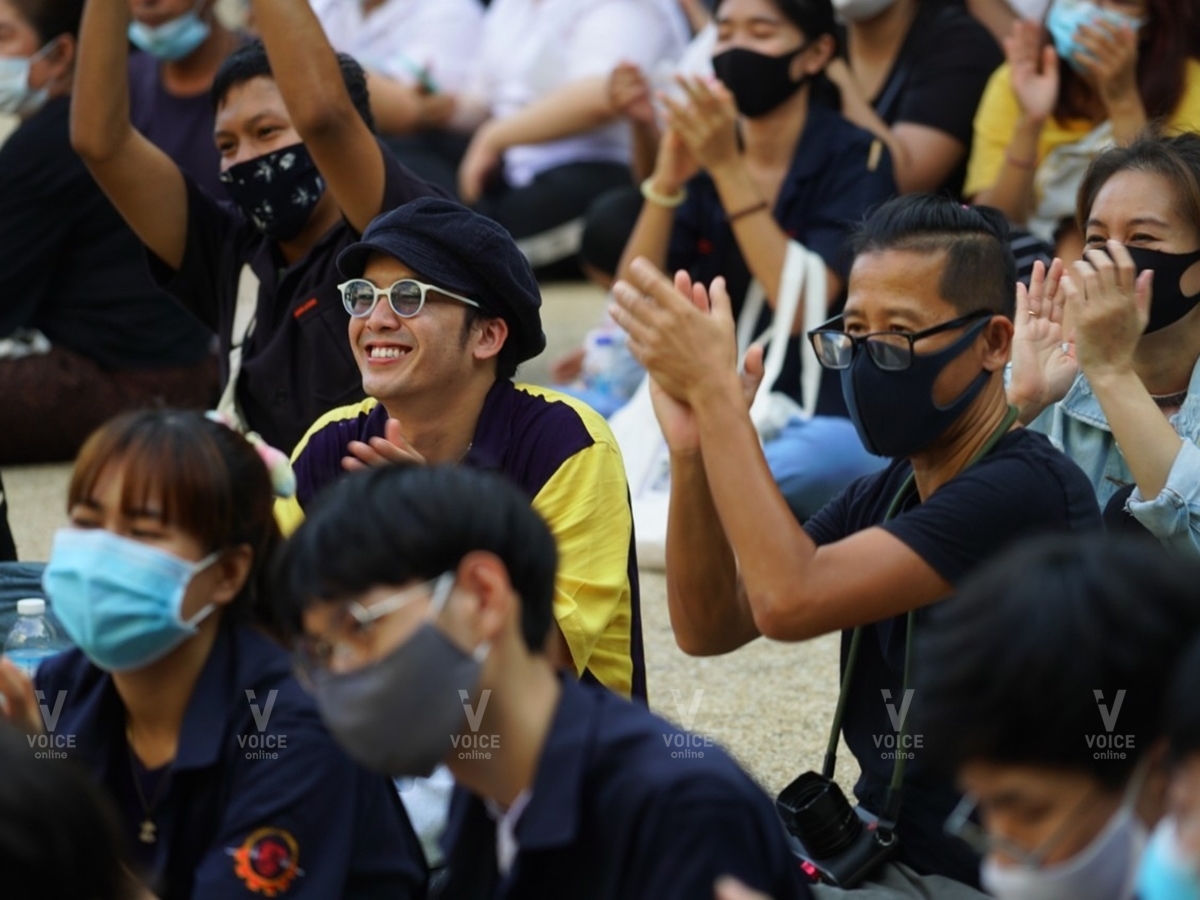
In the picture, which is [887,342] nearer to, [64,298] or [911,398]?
[911,398]

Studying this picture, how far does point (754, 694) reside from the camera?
430 centimetres

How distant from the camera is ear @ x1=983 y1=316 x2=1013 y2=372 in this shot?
2828mm

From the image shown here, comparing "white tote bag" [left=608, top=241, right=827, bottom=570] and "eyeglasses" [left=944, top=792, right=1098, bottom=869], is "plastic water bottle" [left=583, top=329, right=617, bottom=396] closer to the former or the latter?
"white tote bag" [left=608, top=241, right=827, bottom=570]

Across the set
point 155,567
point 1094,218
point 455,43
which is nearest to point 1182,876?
point 155,567

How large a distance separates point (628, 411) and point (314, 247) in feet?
4.27

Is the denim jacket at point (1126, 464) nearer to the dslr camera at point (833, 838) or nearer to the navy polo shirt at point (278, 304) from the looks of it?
the dslr camera at point (833, 838)

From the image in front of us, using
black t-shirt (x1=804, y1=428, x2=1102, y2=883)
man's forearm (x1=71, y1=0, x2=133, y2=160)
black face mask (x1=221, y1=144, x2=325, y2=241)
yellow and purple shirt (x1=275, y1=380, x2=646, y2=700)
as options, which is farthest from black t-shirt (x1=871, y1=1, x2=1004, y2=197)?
black t-shirt (x1=804, y1=428, x2=1102, y2=883)

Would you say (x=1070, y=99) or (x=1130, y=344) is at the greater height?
(x=1130, y=344)

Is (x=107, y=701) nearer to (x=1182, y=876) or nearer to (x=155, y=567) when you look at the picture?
(x=155, y=567)

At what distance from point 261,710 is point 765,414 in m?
2.65

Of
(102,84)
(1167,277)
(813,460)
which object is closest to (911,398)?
(1167,277)

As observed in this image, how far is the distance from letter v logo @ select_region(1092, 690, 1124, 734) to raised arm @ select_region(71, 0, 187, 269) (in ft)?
10.1

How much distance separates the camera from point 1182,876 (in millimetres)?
1673

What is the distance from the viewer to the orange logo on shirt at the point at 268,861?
2.40m
